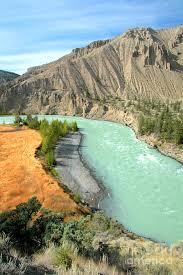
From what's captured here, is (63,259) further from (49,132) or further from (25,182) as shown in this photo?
(49,132)

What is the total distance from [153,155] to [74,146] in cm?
1374

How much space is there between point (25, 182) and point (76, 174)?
7.79 m

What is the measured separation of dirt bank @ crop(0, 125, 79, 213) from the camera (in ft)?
103

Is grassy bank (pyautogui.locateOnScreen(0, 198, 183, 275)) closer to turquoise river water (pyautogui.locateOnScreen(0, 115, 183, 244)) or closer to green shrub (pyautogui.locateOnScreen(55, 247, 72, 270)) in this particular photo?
green shrub (pyautogui.locateOnScreen(55, 247, 72, 270))

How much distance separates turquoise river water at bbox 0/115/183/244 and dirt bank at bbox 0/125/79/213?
424 cm

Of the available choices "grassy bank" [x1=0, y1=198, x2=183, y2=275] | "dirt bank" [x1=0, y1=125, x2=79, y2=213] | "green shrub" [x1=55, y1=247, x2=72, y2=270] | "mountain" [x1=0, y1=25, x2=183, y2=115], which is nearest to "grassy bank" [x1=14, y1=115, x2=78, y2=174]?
"dirt bank" [x1=0, y1=125, x2=79, y2=213]

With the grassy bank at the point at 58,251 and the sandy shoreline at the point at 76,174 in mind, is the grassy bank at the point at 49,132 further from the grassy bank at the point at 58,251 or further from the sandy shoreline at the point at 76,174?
the grassy bank at the point at 58,251

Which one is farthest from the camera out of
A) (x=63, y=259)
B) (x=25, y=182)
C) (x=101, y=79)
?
(x=101, y=79)

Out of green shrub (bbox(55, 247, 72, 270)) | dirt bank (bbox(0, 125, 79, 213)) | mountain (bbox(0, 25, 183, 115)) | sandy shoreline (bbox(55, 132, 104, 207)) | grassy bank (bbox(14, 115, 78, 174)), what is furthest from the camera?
mountain (bbox(0, 25, 183, 115))

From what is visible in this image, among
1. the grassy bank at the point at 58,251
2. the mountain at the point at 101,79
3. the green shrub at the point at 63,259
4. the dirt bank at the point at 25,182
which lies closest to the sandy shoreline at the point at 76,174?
the dirt bank at the point at 25,182

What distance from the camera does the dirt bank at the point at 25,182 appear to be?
3145cm

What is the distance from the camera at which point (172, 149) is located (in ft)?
183

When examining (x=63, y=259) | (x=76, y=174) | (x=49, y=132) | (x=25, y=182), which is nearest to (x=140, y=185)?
(x=76, y=174)

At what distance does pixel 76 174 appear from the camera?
4353 cm
